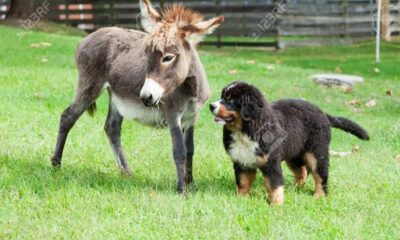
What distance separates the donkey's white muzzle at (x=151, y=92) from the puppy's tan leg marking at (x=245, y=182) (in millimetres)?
1246

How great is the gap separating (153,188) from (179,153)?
510 millimetres

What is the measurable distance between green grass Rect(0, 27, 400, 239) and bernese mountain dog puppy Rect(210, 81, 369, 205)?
0.82ft

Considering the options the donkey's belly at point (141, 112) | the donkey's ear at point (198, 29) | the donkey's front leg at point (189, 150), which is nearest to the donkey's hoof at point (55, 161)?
the donkey's belly at point (141, 112)

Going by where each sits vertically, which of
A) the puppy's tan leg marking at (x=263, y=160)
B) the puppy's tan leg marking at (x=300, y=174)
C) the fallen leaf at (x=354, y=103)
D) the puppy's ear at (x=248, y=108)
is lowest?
the fallen leaf at (x=354, y=103)

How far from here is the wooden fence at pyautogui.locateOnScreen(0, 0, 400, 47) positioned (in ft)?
85.3

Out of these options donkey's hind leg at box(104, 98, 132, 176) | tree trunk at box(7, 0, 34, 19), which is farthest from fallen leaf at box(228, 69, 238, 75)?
tree trunk at box(7, 0, 34, 19)

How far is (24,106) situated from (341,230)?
6.59 m

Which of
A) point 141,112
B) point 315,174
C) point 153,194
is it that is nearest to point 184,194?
point 153,194

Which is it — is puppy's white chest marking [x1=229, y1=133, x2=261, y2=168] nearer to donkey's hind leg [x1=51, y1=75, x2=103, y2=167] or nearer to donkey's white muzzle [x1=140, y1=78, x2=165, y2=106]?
donkey's white muzzle [x1=140, y1=78, x2=165, y2=106]

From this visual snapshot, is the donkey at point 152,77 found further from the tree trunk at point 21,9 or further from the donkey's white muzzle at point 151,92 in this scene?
the tree trunk at point 21,9

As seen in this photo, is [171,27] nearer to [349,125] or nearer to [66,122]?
[66,122]

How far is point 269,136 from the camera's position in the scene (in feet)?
21.4

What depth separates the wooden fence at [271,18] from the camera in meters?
26.0

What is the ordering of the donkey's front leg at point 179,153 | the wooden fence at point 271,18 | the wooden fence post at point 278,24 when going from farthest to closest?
the wooden fence at point 271,18 < the wooden fence post at point 278,24 < the donkey's front leg at point 179,153
